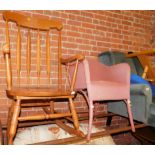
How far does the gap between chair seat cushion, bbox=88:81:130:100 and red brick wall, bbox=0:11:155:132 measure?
78cm

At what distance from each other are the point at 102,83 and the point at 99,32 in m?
1.10

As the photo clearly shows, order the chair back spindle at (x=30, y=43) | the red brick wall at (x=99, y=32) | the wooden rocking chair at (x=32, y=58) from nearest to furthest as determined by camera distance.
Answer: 1. the wooden rocking chair at (x=32, y=58)
2. the chair back spindle at (x=30, y=43)
3. the red brick wall at (x=99, y=32)

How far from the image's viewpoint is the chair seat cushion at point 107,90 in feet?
5.10

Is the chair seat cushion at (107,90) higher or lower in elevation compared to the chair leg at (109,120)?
higher

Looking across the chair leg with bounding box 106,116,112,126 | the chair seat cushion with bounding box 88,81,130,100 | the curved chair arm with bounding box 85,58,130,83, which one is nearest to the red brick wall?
the chair leg with bounding box 106,116,112,126

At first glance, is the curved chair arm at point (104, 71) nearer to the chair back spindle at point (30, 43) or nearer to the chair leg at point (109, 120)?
the chair back spindle at point (30, 43)

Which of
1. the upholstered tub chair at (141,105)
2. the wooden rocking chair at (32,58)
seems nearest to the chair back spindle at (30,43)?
the wooden rocking chair at (32,58)

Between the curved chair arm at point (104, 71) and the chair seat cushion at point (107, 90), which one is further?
the curved chair arm at point (104, 71)

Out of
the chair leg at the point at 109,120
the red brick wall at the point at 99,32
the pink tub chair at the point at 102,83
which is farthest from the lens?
the chair leg at the point at 109,120

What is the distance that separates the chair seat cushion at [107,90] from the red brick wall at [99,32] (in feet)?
2.57

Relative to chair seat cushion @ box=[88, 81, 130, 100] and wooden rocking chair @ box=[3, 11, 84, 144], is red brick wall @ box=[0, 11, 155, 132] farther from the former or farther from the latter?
chair seat cushion @ box=[88, 81, 130, 100]

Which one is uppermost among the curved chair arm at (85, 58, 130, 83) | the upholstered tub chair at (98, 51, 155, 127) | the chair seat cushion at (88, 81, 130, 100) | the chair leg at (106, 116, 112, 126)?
the curved chair arm at (85, 58, 130, 83)

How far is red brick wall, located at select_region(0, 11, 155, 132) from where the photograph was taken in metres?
2.25
